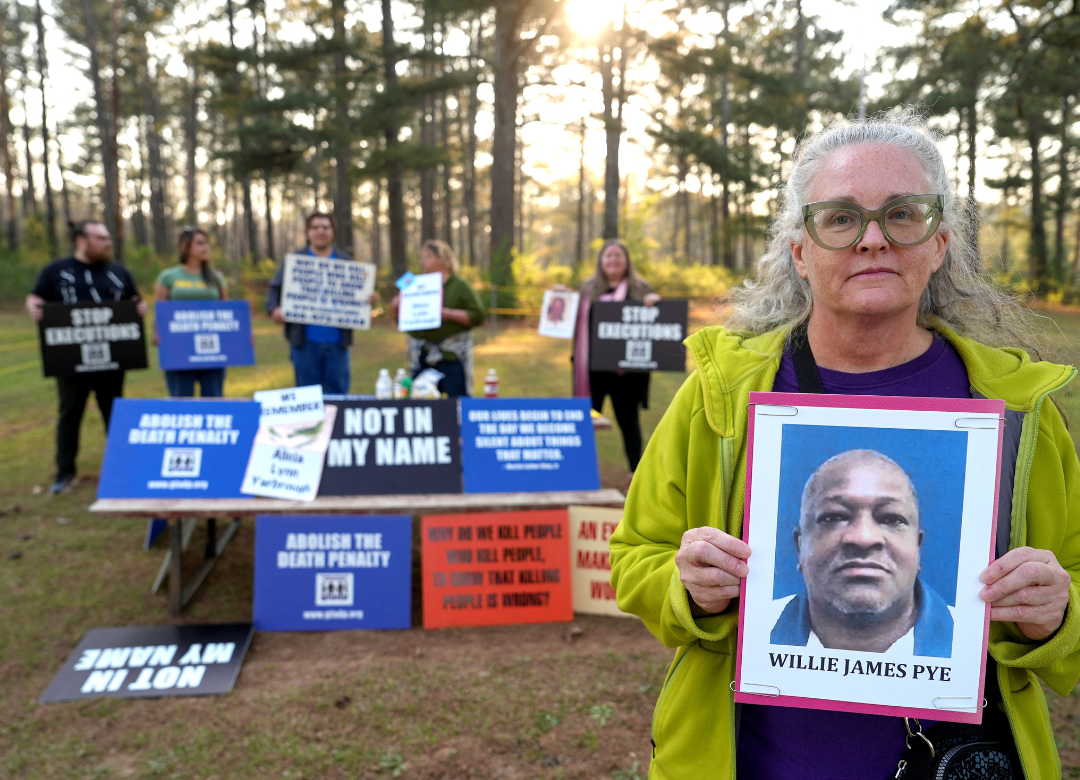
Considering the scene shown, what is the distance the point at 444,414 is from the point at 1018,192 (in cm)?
3526

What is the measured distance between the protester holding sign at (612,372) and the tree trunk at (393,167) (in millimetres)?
12015

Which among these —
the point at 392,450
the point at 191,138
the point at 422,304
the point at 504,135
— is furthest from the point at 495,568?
the point at 191,138

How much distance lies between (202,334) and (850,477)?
589 cm

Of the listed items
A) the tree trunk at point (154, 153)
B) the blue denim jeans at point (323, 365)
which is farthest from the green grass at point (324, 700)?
the tree trunk at point (154, 153)

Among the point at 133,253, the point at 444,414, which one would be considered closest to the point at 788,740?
the point at 444,414

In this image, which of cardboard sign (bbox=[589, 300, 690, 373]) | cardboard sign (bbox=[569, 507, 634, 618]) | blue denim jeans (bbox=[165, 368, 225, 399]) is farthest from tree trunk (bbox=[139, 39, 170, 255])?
cardboard sign (bbox=[569, 507, 634, 618])

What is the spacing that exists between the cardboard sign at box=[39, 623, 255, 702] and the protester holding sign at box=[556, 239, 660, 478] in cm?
335

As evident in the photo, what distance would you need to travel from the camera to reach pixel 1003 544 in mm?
1189

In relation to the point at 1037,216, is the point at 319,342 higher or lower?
lower

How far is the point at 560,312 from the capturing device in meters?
6.56

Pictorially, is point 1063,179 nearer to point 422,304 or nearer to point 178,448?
point 422,304

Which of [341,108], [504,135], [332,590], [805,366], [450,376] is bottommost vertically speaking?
[332,590]

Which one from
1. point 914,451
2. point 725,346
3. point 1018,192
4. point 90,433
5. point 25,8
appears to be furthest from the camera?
point 25,8

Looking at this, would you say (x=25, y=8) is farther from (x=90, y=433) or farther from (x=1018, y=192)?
(x=1018, y=192)
